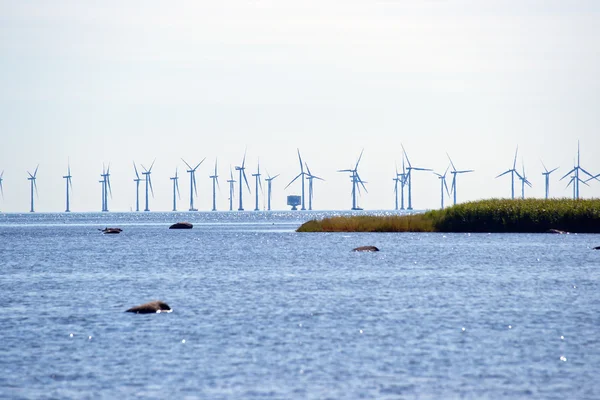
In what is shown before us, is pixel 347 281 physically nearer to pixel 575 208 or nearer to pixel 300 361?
pixel 300 361

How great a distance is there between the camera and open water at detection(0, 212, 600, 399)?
2770 centimetres

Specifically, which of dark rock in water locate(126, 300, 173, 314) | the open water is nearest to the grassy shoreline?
the open water

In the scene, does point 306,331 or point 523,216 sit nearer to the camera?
point 306,331

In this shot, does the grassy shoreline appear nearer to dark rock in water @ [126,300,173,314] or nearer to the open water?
the open water

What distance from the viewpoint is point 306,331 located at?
3781cm

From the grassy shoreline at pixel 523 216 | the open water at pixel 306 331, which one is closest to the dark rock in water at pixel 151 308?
the open water at pixel 306 331

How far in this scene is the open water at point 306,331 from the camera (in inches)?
1091

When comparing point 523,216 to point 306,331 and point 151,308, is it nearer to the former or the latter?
point 151,308

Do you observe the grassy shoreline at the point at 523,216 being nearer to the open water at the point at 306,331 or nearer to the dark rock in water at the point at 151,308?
the open water at the point at 306,331

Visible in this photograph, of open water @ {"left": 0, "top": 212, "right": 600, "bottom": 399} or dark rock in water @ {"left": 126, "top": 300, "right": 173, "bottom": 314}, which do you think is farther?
dark rock in water @ {"left": 126, "top": 300, "right": 173, "bottom": 314}

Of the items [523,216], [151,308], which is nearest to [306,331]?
[151,308]

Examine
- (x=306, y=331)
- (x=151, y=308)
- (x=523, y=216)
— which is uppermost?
(x=523, y=216)

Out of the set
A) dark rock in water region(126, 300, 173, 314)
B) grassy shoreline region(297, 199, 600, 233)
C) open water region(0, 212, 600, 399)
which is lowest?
open water region(0, 212, 600, 399)

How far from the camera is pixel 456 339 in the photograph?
3531cm
